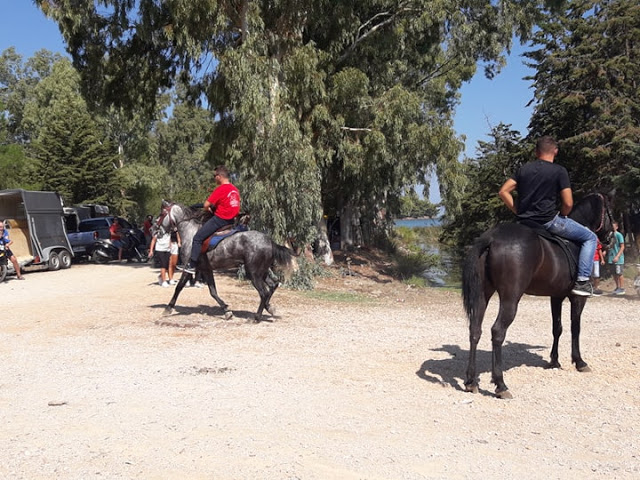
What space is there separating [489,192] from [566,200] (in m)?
26.7

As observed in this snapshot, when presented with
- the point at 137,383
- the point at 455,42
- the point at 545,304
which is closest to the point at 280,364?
the point at 137,383

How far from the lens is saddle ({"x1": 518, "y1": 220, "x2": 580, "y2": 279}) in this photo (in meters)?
7.22

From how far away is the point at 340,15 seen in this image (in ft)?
66.3

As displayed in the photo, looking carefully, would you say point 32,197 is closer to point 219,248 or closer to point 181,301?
point 181,301

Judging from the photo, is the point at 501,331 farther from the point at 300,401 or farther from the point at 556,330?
the point at 300,401

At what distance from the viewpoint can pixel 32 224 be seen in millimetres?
21516

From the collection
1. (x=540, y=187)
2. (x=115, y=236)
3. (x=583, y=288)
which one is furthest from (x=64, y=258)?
(x=583, y=288)

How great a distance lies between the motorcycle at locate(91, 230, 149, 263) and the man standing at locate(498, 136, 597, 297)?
22.4 m

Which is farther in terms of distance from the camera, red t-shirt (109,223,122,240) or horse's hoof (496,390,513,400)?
red t-shirt (109,223,122,240)

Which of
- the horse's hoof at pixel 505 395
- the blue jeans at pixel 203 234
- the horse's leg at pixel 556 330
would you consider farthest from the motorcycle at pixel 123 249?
the horse's hoof at pixel 505 395

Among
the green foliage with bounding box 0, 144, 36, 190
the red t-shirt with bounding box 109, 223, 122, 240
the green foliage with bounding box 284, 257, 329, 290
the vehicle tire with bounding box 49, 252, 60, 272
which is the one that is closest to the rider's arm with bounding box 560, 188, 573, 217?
the green foliage with bounding box 284, 257, 329, 290

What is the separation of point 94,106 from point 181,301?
12.9 m

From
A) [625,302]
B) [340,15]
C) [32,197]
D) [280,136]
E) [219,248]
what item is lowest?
[625,302]

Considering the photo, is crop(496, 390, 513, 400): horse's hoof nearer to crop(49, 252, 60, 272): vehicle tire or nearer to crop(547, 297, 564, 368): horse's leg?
crop(547, 297, 564, 368): horse's leg
